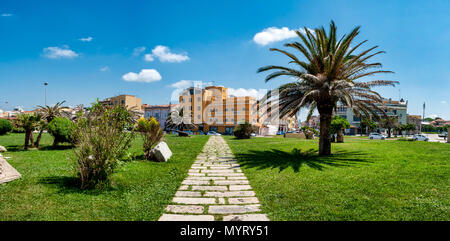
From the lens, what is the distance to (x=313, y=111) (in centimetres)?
1445

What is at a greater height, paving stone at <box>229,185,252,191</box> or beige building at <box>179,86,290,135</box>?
beige building at <box>179,86,290,135</box>

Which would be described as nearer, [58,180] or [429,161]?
[58,180]

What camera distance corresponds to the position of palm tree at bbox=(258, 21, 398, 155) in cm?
1023

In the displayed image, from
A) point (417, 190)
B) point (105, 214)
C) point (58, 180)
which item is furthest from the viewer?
point (58, 180)

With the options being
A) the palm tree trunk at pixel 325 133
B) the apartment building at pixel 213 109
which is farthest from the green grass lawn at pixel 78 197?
the apartment building at pixel 213 109

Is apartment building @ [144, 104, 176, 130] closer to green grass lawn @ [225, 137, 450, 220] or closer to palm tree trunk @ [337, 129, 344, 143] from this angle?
palm tree trunk @ [337, 129, 344, 143]

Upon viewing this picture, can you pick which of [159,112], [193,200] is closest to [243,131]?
[193,200]

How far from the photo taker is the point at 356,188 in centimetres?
538

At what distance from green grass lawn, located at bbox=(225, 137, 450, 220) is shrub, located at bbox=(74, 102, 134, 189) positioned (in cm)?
336

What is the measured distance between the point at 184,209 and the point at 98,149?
2.41 meters

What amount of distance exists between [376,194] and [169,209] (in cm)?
422

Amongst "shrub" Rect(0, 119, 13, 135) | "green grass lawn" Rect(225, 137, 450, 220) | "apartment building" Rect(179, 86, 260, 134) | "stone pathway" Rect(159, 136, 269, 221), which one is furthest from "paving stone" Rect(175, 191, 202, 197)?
"apartment building" Rect(179, 86, 260, 134)
